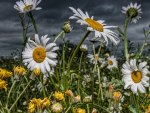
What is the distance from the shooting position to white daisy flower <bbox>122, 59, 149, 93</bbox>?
2.89m

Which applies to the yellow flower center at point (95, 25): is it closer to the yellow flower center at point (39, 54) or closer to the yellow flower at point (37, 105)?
the yellow flower center at point (39, 54)

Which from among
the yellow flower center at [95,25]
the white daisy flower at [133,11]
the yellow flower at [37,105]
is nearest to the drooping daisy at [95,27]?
the yellow flower center at [95,25]

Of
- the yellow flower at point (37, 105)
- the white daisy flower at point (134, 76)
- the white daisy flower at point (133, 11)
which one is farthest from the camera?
the white daisy flower at point (133, 11)

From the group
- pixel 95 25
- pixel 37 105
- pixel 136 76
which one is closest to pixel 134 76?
pixel 136 76

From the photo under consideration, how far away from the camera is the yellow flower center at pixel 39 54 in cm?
223

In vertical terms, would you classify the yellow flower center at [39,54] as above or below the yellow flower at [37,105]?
above

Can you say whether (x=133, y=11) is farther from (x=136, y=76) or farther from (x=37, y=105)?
(x=37, y=105)

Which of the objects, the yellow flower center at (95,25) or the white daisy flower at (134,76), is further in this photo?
the white daisy flower at (134,76)

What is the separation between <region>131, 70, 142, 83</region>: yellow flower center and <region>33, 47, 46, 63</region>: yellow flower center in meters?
0.89

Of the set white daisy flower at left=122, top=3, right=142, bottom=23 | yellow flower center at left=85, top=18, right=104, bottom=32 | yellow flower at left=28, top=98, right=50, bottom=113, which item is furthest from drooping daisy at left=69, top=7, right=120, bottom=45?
white daisy flower at left=122, top=3, right=142, bottom=23

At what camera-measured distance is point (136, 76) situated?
3.00 m

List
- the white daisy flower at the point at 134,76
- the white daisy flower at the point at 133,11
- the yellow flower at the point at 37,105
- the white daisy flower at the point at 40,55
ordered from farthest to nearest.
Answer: the white daisy flower at the point at 133,11, the white daisy flower at the point at 134,76, the white daisy flower at the point at 40,55, the yellow flower at the point at 37,105

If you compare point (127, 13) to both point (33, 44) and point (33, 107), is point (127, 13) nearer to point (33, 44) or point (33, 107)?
point (33, 44)

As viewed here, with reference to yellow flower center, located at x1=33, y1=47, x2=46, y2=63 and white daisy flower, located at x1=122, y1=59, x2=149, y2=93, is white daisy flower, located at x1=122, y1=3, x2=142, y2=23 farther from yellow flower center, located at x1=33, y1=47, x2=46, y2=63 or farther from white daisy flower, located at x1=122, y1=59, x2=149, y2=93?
yellow flower center, located at x1=33, y1=47, x2=46, y2=63
